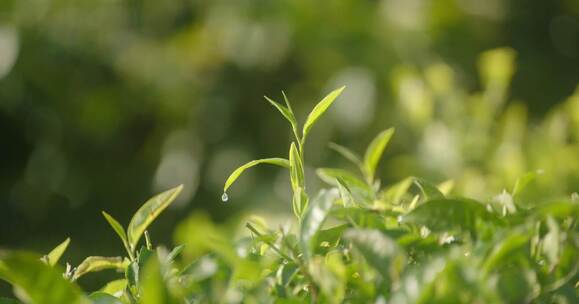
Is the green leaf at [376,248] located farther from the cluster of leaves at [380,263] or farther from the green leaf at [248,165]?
the green leaf at [248,165]

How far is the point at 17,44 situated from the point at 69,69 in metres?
0.27

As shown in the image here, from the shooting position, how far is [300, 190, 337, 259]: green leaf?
0.61 metres

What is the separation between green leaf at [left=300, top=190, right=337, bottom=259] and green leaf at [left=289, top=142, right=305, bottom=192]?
0.26 feet

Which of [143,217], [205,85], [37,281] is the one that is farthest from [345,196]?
[205,85]

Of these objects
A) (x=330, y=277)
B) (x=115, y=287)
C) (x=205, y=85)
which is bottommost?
(x=205, y=85)

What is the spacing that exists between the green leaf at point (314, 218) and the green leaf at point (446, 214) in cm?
6

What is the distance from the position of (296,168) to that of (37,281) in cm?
24

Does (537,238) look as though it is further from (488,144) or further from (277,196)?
(277,196)

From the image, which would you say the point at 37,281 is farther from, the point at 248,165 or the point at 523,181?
the point at 523,181

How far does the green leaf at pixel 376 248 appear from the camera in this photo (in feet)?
1.84

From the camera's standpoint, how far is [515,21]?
11.5 ft

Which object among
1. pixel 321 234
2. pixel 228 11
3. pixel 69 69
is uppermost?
pixel 321 234

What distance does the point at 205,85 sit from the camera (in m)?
3.38

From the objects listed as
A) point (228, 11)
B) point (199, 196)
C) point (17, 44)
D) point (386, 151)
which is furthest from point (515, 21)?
point (17, 44)
